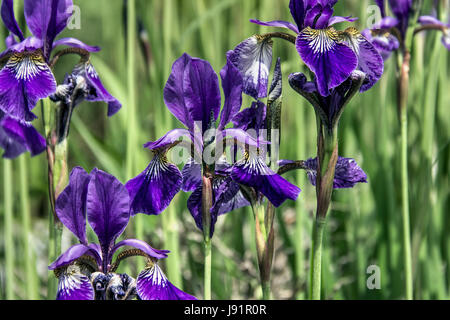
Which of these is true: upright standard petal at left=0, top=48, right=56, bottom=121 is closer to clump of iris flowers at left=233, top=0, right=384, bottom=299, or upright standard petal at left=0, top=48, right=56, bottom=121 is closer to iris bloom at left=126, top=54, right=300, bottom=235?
iris bloom at left=126, top=54, right=300, bottom=235

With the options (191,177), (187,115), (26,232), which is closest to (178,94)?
(187,115)

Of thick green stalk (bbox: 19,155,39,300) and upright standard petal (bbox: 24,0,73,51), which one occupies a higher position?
upright standard petal (bbox: 24,0,73,51)

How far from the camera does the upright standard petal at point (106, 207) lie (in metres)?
0.88

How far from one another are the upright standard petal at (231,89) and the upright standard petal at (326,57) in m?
0.11

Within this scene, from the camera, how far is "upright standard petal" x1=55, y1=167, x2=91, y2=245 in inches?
35.6

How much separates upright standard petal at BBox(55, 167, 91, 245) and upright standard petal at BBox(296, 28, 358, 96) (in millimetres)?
413

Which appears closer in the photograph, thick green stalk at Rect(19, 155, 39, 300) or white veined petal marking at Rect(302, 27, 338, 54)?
white veined petal marking at Rect(302, 27, 338, 54)

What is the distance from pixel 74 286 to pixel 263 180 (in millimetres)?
342

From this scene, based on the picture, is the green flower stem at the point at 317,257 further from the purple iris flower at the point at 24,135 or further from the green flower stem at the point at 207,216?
the purple iris flower at the point at 24,135

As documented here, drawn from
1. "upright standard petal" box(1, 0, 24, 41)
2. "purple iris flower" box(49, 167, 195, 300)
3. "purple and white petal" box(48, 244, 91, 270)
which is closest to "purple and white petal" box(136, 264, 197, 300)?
"purple iris flower" box(49, 167, 195, 300)

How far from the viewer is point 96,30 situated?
13.0ft
